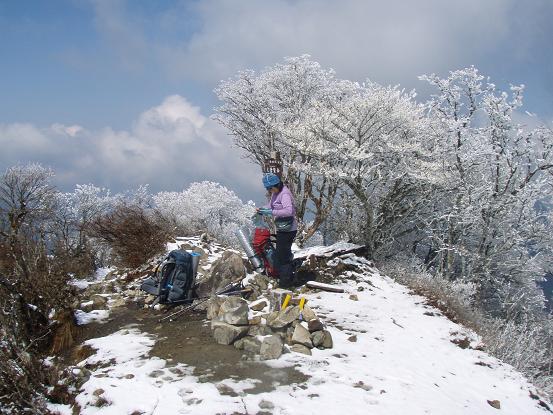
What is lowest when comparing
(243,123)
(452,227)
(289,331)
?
(289,331)

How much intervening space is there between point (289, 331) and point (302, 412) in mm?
1871

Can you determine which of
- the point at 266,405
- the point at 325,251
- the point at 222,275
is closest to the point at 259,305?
the point at 222,275

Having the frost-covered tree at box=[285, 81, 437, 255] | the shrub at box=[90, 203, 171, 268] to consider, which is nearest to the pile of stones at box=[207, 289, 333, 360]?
the shrub at box=[90, 203, 171, 268]

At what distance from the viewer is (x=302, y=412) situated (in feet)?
14.9

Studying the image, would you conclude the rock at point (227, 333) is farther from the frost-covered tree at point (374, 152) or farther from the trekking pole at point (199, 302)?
the frost-covered tree at point (374, 152)

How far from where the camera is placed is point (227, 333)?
20.1ft

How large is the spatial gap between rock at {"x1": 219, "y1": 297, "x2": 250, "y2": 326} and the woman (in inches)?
79.0

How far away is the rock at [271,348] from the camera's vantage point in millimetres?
5738

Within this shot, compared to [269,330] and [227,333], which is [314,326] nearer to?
[269,330]

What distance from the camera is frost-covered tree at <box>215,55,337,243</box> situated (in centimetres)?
1852

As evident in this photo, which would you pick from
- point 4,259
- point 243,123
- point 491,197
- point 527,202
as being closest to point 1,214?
point 4,259

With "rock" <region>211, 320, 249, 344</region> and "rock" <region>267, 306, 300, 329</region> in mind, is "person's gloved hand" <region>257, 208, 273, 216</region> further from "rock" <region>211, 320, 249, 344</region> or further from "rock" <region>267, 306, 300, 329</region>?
"rock" <region>211, 320, 249, 344</region>

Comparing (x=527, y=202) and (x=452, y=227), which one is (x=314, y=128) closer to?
(x=452, y=227)

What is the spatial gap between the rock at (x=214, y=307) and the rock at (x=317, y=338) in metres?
1.72
